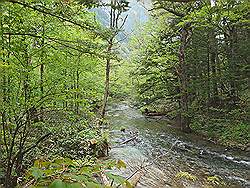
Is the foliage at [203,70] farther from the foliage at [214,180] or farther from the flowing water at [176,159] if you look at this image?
the foliage at [214,180]

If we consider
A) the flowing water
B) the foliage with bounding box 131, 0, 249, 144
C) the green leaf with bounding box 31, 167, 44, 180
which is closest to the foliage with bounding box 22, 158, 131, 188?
the green leaf with bounding box 31, 167, 44, 180

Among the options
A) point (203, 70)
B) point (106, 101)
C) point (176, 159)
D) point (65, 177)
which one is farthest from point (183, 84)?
point (65, 177)

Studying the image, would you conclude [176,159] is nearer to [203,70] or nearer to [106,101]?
[106,101]

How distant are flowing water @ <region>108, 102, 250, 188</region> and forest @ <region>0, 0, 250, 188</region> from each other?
4cm

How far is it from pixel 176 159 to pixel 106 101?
16.9 ft

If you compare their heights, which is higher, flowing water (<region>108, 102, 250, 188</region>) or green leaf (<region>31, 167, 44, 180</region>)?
green leaf (<region>31, 167, 44, 180</region>)

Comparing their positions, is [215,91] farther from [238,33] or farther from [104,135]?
[104,135]

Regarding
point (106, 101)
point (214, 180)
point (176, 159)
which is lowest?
point (176, 159)

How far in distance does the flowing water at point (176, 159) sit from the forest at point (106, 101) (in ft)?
0.12

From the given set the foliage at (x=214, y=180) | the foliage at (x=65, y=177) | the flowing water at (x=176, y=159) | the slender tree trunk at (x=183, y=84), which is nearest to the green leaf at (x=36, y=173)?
the foliage at (x=65, y=177)

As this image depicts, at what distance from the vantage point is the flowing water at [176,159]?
282 inches

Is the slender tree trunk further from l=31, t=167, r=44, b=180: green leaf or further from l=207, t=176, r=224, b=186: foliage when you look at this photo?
l=31, t=167, r=44, b=180: green leaf

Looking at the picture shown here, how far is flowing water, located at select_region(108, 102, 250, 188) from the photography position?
23.5 ft

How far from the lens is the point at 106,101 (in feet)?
44.3
